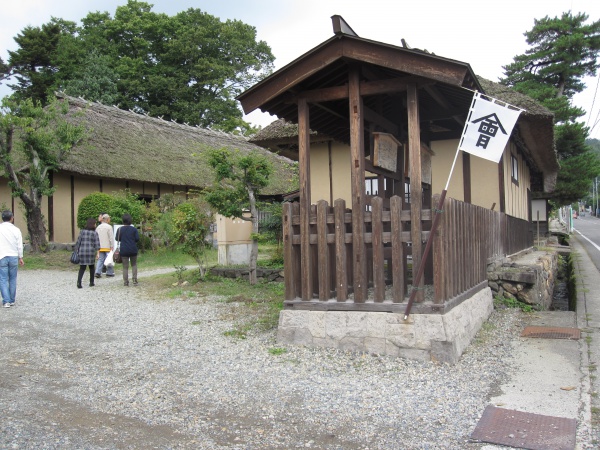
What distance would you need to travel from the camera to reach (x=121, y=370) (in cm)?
523

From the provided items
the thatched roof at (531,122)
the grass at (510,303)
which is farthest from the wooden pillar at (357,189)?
the thatched roof at (531,122)

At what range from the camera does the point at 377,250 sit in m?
5.73

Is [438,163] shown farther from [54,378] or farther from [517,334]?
[54,378]

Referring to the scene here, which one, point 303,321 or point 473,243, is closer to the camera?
point 303,321

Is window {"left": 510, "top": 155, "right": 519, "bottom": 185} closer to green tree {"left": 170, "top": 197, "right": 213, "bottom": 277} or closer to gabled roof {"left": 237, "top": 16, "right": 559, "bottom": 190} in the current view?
gabled roof {"left": 237, "top": 16, "right": 559, "bottom": 190}

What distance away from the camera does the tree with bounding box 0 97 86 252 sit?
1559 cm

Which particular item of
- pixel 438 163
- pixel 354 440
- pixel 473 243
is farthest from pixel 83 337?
pixel 438 163

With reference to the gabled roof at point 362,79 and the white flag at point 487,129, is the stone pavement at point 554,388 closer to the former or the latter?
the white flag at point 487,129

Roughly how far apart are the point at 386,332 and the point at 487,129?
2.57 m

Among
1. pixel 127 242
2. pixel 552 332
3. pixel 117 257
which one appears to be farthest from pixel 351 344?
pixel 117 257

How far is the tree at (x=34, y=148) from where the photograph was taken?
51.2ft

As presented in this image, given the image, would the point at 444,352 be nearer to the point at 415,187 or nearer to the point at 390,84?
the point at 415,187

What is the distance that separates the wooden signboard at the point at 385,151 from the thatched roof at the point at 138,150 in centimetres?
953

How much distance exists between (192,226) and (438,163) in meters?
5.48
